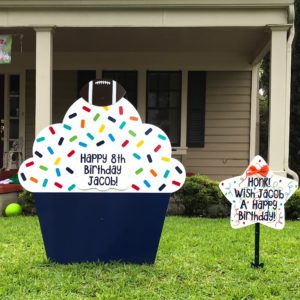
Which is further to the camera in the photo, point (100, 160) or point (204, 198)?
point (204, 198)

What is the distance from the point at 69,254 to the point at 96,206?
0.54 meters

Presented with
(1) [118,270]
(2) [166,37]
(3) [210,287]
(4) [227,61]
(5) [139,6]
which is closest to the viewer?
(3) [210,287]

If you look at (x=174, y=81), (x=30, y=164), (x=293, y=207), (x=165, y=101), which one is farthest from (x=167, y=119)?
(x=30, y=164)

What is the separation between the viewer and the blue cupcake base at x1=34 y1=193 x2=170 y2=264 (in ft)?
13.7

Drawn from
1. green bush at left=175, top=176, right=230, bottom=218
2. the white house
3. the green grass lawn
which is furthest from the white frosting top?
the white house

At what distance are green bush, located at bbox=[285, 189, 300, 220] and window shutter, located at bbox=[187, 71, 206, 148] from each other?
2.91 meters

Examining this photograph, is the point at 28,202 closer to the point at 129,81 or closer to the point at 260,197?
the point at 129,81

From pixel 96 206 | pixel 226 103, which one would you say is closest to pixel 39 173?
pixel 96 206

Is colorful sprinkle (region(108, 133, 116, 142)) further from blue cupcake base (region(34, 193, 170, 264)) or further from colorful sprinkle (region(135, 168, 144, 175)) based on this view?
blue cupcake base (region(34, 193, 170, 264))

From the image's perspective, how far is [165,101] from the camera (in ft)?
31.6

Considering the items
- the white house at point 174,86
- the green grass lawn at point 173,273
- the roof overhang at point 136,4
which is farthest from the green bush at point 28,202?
the roof overhang at point 136,4

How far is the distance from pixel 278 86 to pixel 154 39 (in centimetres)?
267

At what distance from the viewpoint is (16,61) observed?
31.8ft

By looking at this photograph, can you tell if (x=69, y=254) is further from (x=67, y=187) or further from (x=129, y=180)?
(x=129, y=180)
